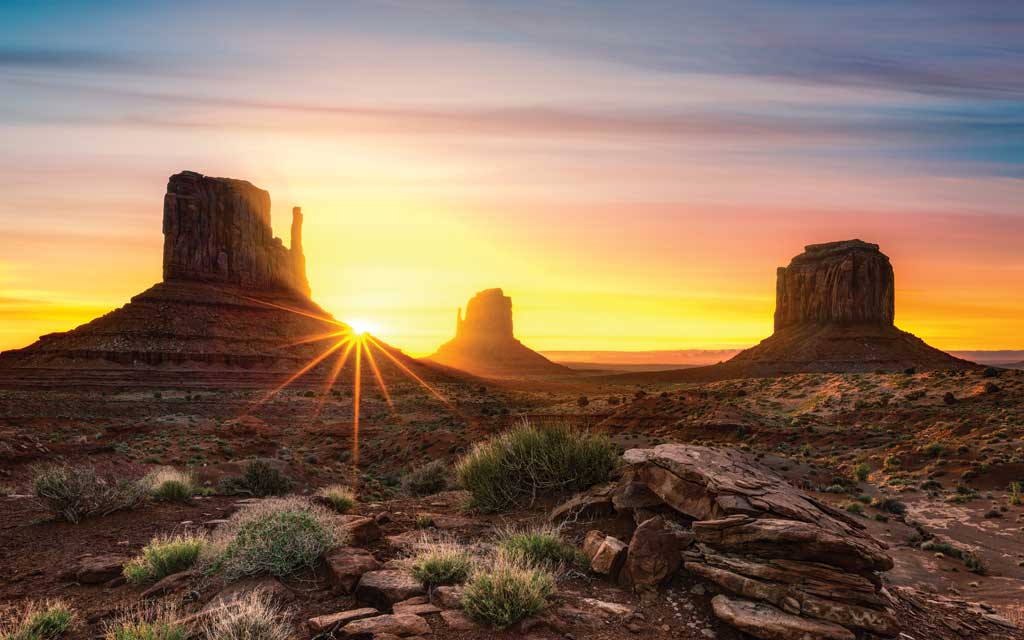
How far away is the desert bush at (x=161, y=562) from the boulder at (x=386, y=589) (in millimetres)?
3019

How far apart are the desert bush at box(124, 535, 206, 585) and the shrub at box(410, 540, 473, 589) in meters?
3.56

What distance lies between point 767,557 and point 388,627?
171 inches

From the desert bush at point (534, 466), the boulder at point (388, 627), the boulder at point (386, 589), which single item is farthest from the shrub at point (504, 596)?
the desert bush at point (534, 466)

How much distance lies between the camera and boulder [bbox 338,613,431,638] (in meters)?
5.59

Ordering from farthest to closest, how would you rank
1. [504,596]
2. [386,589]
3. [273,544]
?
[273,544] < [386,589] < [504,596]

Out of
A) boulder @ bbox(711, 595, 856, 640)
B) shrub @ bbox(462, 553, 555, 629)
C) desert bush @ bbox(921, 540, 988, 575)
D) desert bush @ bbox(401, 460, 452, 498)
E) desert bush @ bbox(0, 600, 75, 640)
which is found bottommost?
desert bush @ bbox(921, 540, 988, 575)

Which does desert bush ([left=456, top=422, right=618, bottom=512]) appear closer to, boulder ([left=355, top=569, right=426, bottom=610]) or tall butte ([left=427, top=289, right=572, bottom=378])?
boulder ([left=355, top=569, right=426, bottom=610])

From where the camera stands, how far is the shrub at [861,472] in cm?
2338

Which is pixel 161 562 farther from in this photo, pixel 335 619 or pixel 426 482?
pixel 426 482

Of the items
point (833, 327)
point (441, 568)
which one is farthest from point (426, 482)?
point (833, 327)

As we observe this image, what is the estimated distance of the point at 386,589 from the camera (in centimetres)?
646

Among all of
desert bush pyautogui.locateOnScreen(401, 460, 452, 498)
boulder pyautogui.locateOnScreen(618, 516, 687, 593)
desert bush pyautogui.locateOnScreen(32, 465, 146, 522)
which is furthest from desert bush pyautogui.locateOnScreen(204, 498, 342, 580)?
desert bush pyautogui.locateOnScreen(401, 460, 452, 498)

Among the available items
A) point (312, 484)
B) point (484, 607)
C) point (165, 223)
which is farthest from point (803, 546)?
point (165, 223)

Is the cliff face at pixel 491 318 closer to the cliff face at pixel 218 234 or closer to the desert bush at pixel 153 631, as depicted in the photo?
the cliff face at pixel 218 234
